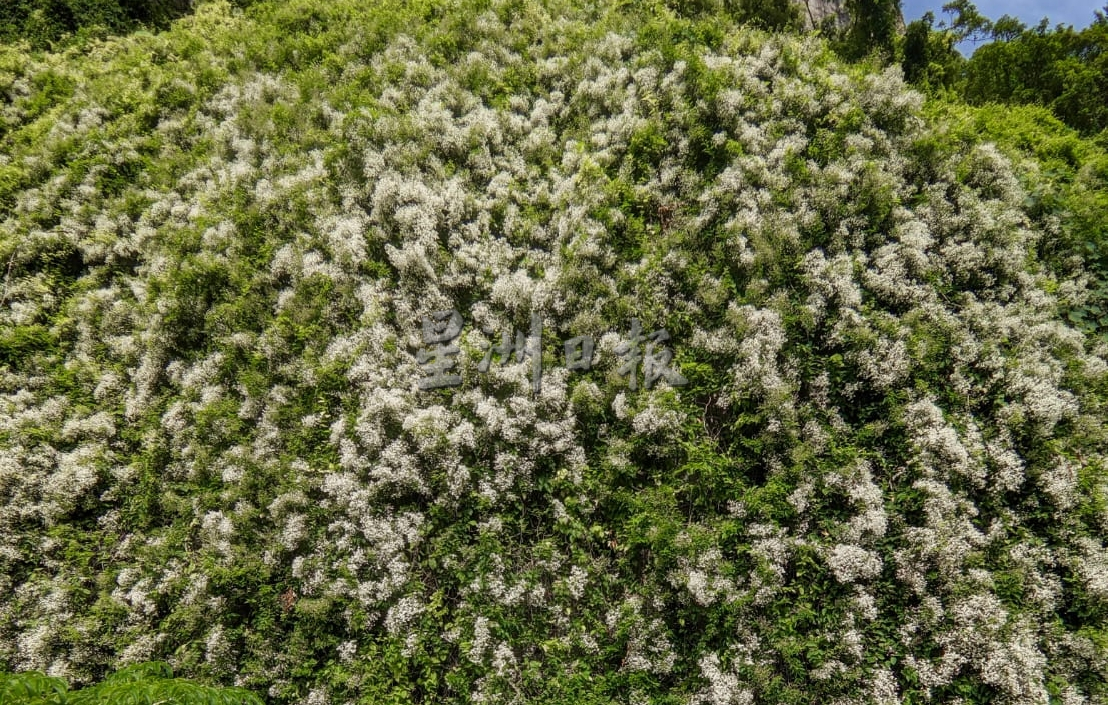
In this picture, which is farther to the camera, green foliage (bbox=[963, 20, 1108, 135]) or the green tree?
green foliage (bbox=[963, 20, 1108, 135])

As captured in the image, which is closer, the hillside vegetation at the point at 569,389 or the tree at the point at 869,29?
the hillside vegetation at the point at 569,389

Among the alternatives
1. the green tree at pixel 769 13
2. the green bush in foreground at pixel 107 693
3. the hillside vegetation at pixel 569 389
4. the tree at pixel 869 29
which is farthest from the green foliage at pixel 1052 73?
the green bush in foreground at pixel 107 693

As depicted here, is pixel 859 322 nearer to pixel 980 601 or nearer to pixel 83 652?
pixel 980 601

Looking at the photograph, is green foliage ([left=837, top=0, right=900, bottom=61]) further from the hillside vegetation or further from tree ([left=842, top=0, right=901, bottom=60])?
the hillside vegetation

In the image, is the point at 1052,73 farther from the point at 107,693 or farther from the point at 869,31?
the point at 107,693

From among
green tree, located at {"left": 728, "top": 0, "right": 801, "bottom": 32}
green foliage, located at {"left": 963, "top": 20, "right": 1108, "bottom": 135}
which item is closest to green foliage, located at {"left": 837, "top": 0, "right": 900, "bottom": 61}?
green tree, located at {"left": 728, "top": 0, "right": 801, "bottom": 32}

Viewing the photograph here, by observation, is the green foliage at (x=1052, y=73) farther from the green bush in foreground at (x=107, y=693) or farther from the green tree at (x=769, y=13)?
the green bush in foreground at (x=107, y=693)
